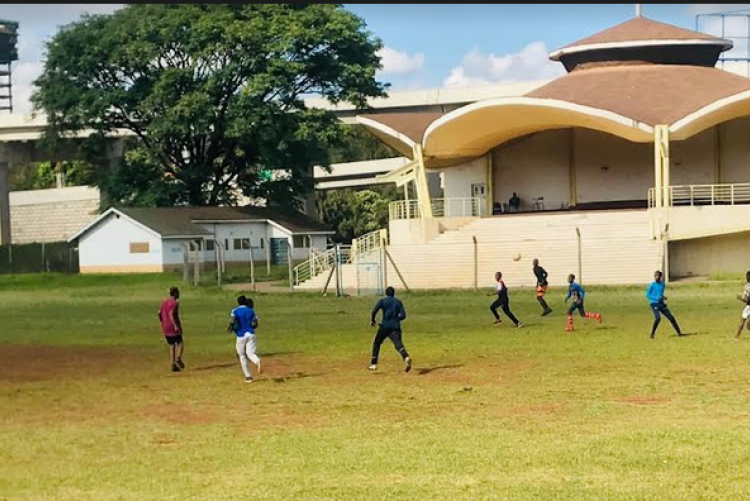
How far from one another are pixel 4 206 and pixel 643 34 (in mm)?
45579

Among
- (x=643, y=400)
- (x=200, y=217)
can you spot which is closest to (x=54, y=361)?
(x=643, y=400)

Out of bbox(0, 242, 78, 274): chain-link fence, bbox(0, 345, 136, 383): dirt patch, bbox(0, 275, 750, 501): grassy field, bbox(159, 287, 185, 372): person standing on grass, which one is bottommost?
bbox(0, 275, 750, 501): grassy field

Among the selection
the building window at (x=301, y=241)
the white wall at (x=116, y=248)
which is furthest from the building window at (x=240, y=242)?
the white wall at (x=116, y=248)

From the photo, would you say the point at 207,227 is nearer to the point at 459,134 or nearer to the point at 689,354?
the point at 459,134

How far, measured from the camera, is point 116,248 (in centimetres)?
7144

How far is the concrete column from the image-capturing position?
87.1 meters

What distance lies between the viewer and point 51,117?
73.6 meters

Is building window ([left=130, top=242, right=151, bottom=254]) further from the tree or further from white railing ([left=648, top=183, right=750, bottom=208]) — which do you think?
white railing ([left=648, top=183, right=750, bottom=208])

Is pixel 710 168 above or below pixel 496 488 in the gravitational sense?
above

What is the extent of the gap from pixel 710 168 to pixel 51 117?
35750mm

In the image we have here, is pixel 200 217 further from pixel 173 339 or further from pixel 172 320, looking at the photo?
pixel 172 320

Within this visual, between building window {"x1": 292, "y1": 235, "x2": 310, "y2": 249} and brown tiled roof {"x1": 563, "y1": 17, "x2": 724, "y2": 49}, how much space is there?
2089cm

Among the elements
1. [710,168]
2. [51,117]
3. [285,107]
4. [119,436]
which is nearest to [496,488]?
[119,436]

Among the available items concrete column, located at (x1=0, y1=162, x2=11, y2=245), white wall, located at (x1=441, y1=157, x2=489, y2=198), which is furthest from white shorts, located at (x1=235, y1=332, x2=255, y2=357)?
concrete column, located at (x1=0, y1=162, x2=11, y2=245)
